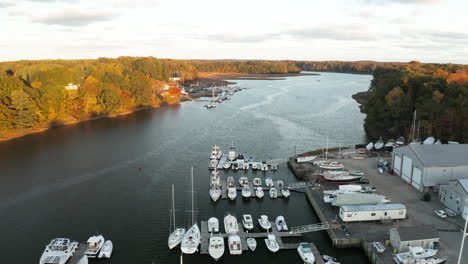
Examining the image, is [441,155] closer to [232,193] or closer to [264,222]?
[264,222]

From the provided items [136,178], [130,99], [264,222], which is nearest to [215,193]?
[264,222]

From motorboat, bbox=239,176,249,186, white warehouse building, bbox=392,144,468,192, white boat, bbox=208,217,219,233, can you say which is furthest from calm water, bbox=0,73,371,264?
white warehouse building, bbox=392,144,468,192

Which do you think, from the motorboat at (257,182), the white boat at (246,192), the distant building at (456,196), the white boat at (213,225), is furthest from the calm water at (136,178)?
the distant building at (456,196)

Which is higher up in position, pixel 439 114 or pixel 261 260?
pixel 439 114

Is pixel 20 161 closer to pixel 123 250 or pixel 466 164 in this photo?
pixel 123 250

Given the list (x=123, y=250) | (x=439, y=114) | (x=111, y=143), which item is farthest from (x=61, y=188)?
(x=439, y=114)

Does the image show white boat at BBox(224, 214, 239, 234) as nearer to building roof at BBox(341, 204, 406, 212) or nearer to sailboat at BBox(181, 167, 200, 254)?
sailboat at BBox(181, 167, 200, 254)
